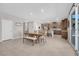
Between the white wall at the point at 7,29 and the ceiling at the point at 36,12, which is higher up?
the ceiling at the point at 36,12

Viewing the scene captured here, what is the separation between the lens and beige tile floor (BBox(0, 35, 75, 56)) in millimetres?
2826

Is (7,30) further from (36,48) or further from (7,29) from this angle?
(36,48)

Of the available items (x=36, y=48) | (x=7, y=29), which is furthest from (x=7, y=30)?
(x=36, y=48)

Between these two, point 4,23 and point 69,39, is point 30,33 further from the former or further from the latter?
point 69,39

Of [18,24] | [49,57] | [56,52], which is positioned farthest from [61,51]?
[18,24]

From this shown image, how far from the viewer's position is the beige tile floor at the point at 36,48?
2826mm

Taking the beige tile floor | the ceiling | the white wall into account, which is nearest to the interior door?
the white wall

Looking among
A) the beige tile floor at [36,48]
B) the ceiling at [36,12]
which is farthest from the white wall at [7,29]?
the ceiling at [36,12]

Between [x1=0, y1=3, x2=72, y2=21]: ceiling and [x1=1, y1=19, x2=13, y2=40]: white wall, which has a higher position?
[x1=0, y1=3, x2=72, y2=21]: ceiling

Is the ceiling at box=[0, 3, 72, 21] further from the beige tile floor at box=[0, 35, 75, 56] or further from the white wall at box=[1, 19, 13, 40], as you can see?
the beige tile floor at box=[0, 35, 75, 56]

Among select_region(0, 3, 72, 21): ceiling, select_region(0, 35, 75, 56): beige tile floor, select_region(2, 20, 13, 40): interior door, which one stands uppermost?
select_region(0, 3, 72, 21): ceiling

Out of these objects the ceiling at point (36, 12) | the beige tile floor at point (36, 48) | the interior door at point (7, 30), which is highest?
the ceiling at point (36, 12)

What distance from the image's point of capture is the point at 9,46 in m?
2.90

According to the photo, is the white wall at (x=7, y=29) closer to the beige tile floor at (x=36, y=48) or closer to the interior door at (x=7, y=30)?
the interior door at (x=7, y=30)
